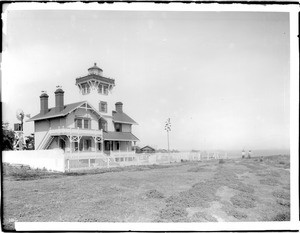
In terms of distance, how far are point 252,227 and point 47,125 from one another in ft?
57.1

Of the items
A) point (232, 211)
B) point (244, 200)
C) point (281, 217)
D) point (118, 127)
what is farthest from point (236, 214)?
point (118, 127)

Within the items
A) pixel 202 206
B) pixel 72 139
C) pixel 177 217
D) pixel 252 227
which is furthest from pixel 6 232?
pixel 72 139

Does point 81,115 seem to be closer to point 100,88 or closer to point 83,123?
point 83,123

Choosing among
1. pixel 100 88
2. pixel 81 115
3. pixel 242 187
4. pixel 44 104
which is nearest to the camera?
pixel 242 187

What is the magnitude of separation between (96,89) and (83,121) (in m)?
2.88

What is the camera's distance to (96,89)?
889 inches

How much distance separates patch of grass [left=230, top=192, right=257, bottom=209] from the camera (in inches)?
374

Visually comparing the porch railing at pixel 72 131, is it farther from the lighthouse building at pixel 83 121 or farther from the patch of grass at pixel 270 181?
the patch of grass at pixel 270 181

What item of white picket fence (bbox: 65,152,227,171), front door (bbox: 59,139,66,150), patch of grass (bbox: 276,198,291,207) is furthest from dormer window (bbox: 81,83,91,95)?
patch of grass (bbox: 276,198,291,207)

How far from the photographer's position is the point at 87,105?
2162cm

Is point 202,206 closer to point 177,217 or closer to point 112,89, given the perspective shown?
point 177,217

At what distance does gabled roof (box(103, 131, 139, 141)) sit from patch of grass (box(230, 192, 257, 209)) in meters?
14.4

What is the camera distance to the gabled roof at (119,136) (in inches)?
921

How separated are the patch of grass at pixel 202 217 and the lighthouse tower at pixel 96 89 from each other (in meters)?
15.5
